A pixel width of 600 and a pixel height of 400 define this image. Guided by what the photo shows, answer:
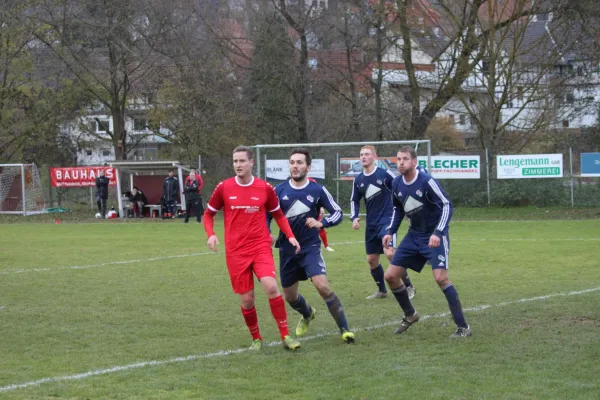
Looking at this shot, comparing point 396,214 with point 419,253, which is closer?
point 419,253

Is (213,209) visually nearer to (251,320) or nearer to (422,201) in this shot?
(251,320)

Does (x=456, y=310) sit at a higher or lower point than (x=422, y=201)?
lower

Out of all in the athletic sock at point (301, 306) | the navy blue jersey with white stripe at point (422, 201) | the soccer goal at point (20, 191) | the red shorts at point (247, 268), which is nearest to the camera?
the red shorts at point (247, 268)

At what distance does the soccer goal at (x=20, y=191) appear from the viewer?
34812 millimetres

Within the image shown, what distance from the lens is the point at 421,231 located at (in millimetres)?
8266

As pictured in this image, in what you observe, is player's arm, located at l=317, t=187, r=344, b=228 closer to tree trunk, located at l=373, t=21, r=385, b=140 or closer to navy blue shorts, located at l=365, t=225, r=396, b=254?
navy blue shorts, located at l=365, t=225, r=396, b=254

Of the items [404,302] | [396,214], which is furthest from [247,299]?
[396,214]

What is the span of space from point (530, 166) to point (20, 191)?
20.9 meters

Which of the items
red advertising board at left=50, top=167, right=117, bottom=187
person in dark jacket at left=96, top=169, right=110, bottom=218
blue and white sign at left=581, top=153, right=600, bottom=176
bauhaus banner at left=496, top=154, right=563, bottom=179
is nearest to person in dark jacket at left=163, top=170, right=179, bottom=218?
person in dark jacket at left=96, top=169, right=110, bottom=218

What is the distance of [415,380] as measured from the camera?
626 cm

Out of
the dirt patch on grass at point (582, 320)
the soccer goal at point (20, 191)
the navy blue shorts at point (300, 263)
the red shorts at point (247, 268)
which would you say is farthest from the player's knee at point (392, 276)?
the soccer goal at point (20, 191)

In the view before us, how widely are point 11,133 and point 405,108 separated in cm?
1908

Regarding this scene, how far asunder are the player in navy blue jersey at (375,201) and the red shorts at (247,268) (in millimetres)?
3230

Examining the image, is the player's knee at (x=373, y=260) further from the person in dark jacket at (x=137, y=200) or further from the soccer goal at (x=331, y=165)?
the person in dark jacket at (x=137, y=200)
